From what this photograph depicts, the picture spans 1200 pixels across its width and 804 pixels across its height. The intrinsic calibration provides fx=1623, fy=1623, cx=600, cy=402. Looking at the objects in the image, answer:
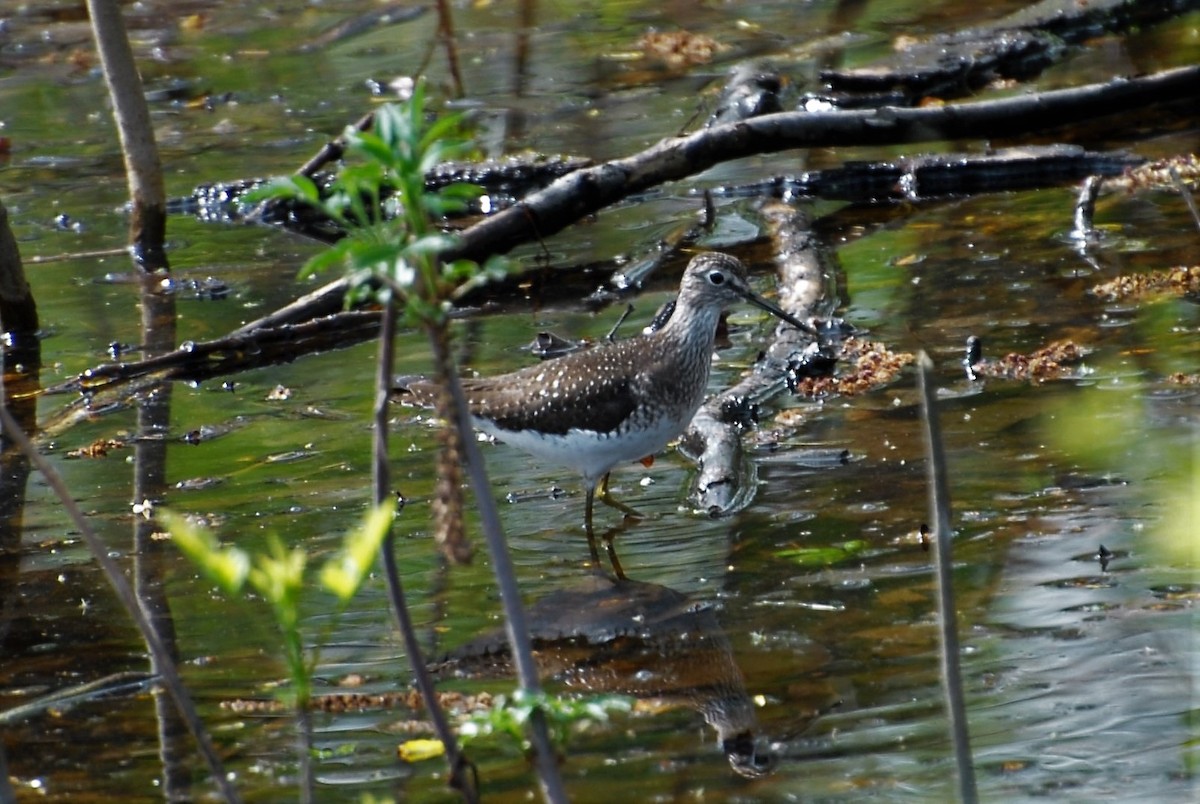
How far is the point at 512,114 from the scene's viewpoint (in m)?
13.7

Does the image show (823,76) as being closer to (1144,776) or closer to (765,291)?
(765,291)

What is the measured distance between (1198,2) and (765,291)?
24.9 ft

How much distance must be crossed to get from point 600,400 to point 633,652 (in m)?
1.50

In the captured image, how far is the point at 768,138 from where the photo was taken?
10086mm

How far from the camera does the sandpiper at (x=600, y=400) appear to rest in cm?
661

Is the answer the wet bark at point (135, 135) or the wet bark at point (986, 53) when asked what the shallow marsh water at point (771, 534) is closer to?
the wet bark at point (135, 135)

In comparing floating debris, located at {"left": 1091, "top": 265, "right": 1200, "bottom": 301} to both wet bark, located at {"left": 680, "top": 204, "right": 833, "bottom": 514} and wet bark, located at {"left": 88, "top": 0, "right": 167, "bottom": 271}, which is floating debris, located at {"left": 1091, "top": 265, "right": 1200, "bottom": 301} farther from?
wet bark, located at {"left": 88, "top": 0, "right": 167, "bottom": 271}

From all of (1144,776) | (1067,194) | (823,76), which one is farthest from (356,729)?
(823,76)

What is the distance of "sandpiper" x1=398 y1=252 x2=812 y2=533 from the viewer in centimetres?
661

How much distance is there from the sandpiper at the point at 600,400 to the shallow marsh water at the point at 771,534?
0.30 m

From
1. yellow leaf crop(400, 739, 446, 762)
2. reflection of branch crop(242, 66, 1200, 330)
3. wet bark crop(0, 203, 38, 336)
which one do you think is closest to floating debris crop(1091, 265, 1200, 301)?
reflection of branch crop(242, 66, 1200, 330)

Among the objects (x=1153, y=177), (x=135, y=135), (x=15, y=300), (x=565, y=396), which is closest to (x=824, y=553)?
(x=565, y=396)

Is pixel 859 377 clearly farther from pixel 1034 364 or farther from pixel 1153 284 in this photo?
pixel 1153 284

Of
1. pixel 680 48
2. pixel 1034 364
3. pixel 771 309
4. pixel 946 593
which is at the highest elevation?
pixel 680 48
